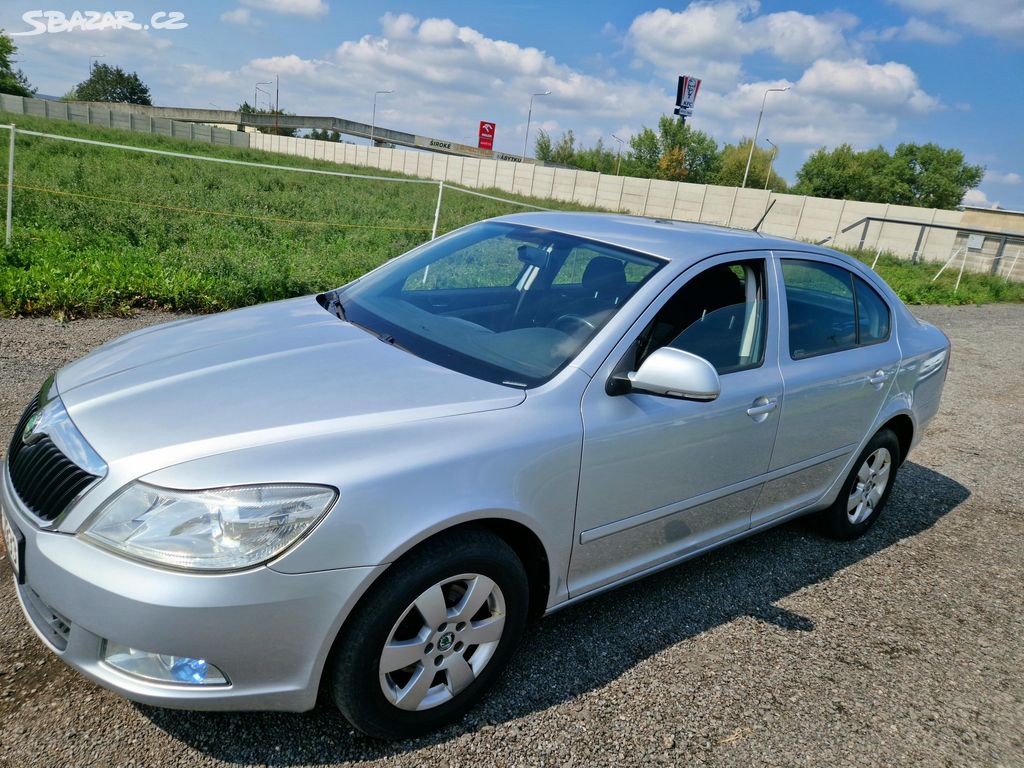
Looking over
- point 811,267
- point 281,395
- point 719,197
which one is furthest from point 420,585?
point 719,197

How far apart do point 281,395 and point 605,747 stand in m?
1.53

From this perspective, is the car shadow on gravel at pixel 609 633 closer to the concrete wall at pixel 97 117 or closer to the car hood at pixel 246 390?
the car hood at pixel 246 390

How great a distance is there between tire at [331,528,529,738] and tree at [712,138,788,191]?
84.4m

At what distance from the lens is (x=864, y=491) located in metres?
4.14

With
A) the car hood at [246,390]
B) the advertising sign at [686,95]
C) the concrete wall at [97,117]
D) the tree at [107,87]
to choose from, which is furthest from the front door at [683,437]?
the tree at [107,87]

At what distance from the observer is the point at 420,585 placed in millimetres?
2076

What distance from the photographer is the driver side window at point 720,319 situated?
2.83m

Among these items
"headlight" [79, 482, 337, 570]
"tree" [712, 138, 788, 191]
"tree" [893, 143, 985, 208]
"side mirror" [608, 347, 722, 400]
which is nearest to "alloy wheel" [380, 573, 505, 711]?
"headlight" [79, 482, 337, 570]

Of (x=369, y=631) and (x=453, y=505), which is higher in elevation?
(x=453, y=505)

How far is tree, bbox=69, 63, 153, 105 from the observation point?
→ 10912 centimetres

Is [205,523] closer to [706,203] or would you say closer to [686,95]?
[706,203]

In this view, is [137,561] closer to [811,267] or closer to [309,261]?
[811,267]

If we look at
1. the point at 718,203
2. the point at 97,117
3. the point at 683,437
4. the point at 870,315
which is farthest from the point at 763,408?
the point at 97,117

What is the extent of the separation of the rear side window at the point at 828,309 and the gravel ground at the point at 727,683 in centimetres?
118
